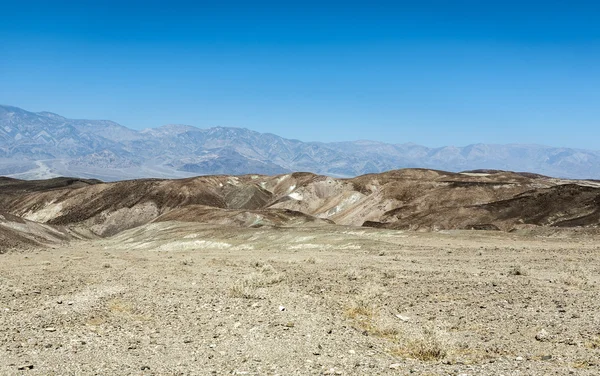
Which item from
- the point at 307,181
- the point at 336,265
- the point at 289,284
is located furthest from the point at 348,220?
the point at 289,284

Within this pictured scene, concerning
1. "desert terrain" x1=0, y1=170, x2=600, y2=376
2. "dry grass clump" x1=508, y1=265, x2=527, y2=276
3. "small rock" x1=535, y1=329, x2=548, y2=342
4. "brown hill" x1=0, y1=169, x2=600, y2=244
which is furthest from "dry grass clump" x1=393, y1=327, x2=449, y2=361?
"brown hill" x1=0, y1=169, x2=600, y2=244

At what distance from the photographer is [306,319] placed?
13789 mm

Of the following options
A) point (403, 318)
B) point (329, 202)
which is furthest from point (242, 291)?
point (329, 202)

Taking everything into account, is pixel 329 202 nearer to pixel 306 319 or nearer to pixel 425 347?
pixel 306 319

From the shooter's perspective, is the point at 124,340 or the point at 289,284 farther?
the point at 289,284

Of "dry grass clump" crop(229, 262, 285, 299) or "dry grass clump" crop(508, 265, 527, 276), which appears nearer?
"dry grass clump" crop(229, 262, 285, 299)

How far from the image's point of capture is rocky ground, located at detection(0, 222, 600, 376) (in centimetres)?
1027

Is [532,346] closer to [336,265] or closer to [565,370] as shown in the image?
[565,370]

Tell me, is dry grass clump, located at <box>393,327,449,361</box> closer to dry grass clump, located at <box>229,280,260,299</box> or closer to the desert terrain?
the desert terrain

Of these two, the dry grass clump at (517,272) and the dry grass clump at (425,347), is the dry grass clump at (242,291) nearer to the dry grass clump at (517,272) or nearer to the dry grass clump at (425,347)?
the dry grass clump at (425,347)

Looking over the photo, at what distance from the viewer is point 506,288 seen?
59.5ft

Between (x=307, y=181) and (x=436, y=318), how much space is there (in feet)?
382

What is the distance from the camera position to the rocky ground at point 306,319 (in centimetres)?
1027

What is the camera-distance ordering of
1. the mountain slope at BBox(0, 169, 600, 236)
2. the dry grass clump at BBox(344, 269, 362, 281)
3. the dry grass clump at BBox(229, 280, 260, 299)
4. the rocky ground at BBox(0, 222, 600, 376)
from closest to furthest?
the rocky ground at BBox(0, 222, 600, 376) < the dry grass clump at BBox(229, 280, 260, 299) < the dry grass clump at BBox(344, 269, 362, 281) < the mountain slope at BBox(0, 169, 600, 236)
